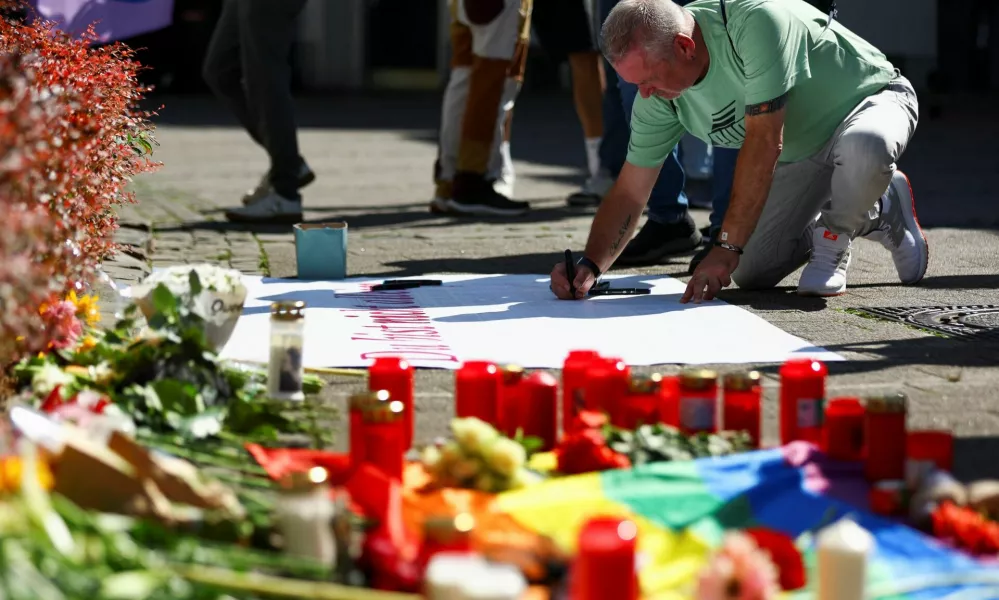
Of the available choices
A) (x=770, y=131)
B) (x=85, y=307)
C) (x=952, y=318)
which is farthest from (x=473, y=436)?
(x=952, y=318)

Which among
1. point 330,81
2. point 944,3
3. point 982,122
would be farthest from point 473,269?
point 330,81

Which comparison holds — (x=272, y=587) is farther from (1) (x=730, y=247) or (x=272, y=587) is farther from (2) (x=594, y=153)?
(2) (x=594, y=153)

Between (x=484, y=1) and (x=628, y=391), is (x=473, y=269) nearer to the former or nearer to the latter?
(x=484, y=1)

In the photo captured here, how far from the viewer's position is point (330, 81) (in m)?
22.0

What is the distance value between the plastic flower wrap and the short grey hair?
1794 mm

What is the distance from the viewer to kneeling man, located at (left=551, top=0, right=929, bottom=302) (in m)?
4.20

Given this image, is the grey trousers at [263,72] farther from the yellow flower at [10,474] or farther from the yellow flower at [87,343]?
the yellow flower at [10,474]

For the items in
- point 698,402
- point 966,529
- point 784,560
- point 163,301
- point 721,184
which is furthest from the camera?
point 721,184

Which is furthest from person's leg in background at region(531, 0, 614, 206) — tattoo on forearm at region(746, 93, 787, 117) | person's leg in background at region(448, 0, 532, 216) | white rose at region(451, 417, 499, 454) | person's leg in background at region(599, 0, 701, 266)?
white rose at region(451, 417, 499, 454)

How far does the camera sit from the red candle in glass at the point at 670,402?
2828 mm

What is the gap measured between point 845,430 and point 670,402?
0.36 m

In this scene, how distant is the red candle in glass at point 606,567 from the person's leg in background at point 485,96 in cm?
537

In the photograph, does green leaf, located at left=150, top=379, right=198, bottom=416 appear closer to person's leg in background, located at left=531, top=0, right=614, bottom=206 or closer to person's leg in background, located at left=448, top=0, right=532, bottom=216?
person's leg in background, located at left=448, top=0, right=532, bottom=216

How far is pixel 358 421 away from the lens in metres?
2.53
